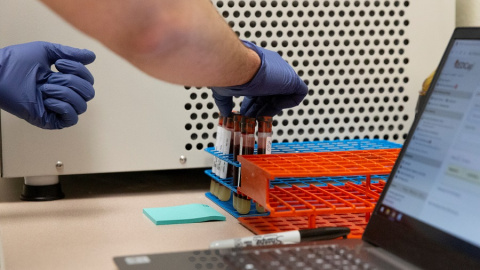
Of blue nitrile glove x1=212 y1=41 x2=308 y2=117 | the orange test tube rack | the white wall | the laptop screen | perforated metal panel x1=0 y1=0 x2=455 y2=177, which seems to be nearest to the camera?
the laptop screen

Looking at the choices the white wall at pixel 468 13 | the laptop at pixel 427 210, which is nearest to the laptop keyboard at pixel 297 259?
the laptop at pixel 427 210

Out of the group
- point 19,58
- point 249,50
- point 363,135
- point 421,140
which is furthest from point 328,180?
point 19,58

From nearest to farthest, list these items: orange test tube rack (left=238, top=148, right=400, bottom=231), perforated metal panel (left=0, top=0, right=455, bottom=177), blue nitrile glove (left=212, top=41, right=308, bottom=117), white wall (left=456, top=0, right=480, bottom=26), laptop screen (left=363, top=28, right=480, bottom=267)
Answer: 1. laptop screen (left=363, top=28, right=480, bottom=267)
2. orange test tube rack (left=238, top=148, right=400, bottom=231)
3. blue nitrile glove (left=212, top=41, right=308, bottom=117)
4. perforated metal panel (left=0, top=0, right=455, bottom=177)
5. white wall (left=456, top=0, right=480, bottom=26)

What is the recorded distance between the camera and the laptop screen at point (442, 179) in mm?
638

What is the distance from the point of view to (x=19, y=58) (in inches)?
40.9

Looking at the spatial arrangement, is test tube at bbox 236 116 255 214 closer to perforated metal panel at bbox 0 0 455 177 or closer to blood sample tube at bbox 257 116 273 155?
blood sample tube at bbox 257 116 273 155

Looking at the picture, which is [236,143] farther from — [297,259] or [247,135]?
[297,259]

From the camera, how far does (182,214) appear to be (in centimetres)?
101

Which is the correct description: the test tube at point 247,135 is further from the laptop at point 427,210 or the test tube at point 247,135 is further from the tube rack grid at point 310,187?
the laptop at point 427,210

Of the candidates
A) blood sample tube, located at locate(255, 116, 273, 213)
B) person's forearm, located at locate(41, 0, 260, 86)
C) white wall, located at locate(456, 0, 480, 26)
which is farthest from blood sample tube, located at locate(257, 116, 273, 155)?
white wall, located at locate(456, 0, 480, 26)

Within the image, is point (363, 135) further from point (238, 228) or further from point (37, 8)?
point (37, 8)

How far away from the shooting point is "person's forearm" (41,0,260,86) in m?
0.68

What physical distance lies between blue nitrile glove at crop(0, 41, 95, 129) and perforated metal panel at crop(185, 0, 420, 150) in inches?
8.1

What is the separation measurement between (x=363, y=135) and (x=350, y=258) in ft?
2.00
